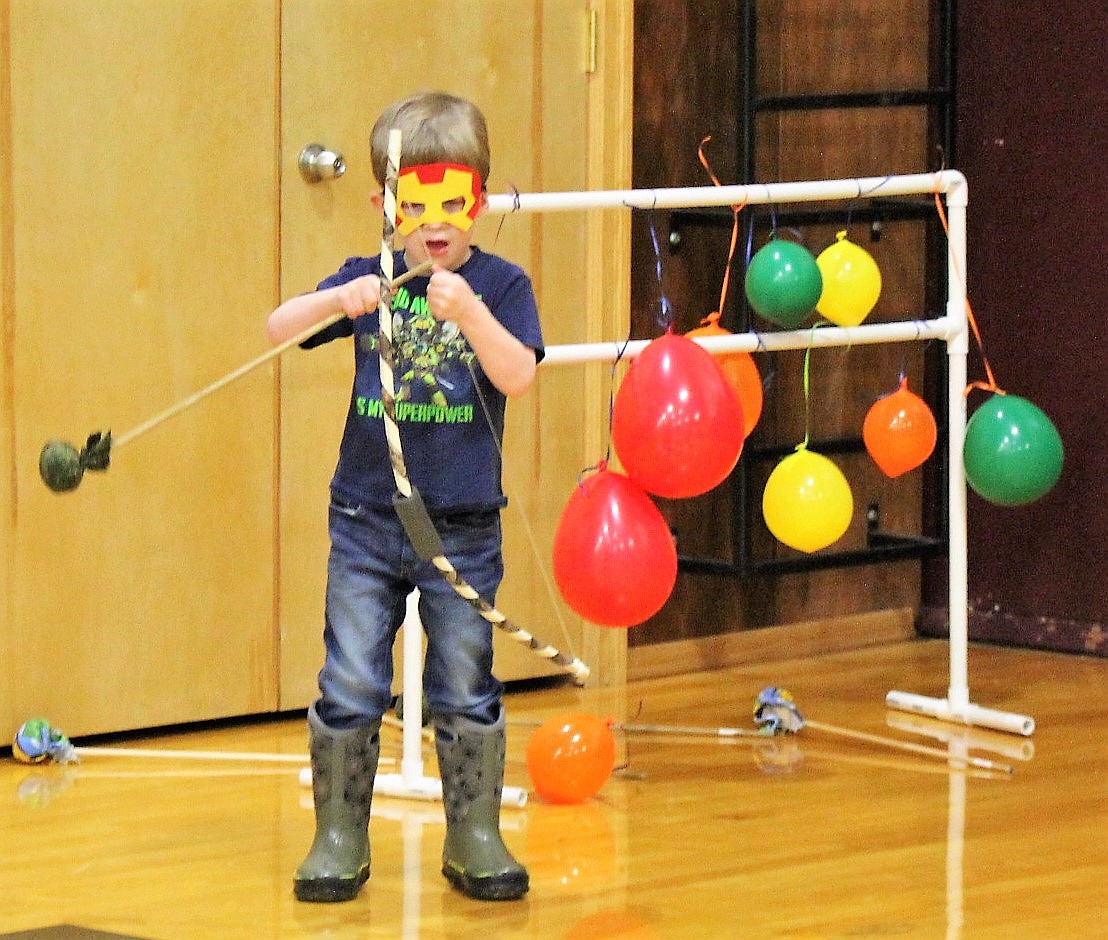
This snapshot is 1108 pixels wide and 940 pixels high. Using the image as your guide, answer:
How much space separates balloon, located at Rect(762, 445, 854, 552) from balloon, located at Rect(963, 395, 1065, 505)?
263mm

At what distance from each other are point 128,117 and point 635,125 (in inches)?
40.0

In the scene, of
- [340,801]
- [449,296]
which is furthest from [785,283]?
[340,801]

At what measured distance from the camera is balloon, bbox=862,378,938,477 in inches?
123

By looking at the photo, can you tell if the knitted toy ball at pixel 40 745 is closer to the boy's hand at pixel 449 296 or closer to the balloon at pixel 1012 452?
the boy's hand at pixel 449 296

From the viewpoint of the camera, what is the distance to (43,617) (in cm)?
295

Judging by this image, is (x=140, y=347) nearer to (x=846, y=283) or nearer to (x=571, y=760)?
(x=571, y=760)

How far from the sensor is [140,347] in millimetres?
2998

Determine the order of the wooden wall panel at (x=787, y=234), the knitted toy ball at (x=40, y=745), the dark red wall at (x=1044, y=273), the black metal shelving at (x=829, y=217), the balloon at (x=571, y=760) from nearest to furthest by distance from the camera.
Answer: the balloon at (x=571, y=760), the knitted toy ball at (x=40, y=745), the black metal shelving at (x=829, y=217), the wooden wall panel at (x=787, y=234), the dark red wall at (x=1044, y=273)

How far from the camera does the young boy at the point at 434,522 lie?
2166 mm

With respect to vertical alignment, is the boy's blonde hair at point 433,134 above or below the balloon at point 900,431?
above

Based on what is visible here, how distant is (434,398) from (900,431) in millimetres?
1164

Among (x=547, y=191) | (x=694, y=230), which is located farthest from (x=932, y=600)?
(x=547, y=191)

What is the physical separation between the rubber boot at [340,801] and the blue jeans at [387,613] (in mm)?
19

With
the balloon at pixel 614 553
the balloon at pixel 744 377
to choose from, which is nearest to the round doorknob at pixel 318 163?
the balloon at pixel 744 377
